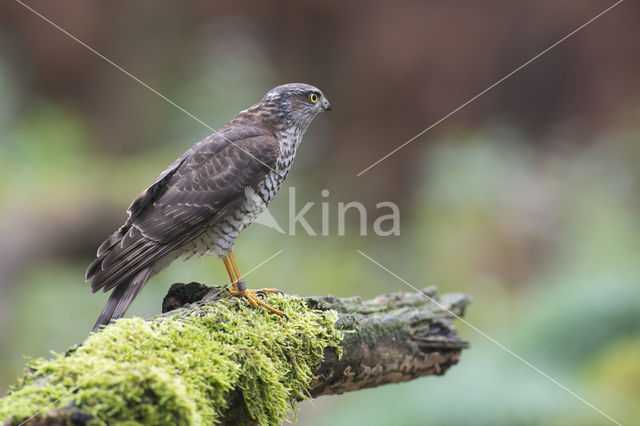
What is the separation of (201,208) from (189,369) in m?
1.47

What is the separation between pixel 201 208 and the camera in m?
3.43

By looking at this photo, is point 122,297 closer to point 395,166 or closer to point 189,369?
point 189,369

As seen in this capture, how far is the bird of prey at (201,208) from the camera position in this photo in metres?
3.13

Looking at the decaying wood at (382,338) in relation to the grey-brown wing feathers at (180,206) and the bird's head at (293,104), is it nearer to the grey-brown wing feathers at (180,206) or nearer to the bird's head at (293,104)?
the grey-brown wing feathers at (180,206)

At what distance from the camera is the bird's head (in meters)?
4.16

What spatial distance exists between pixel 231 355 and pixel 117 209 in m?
5.83

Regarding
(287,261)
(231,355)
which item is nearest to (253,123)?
(231,355)

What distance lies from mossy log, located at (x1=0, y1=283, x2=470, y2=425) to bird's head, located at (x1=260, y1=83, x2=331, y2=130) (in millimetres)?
1442

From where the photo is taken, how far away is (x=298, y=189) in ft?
29.8

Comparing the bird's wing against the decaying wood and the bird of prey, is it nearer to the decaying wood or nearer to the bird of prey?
the bird of prey

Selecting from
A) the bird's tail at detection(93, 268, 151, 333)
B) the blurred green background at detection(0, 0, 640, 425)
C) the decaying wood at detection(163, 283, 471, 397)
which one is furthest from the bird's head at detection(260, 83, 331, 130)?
the blurred green background at detection(0, 0, 640, 425)

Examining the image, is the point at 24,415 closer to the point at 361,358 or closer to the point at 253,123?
the point at 361,358

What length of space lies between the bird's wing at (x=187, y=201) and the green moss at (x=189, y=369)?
595 mm

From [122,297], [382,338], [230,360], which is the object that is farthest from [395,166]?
[230,360]
